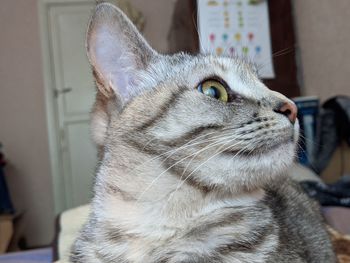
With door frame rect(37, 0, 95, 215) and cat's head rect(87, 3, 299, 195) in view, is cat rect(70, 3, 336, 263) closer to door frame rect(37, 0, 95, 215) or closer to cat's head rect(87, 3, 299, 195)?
cat's head rect(87, 3, 299, 195)

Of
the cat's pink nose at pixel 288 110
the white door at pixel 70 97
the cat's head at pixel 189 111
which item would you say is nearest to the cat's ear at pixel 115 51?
the cat's head at pixel 189 111

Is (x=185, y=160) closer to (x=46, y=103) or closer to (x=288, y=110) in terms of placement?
(x=288, y=110)

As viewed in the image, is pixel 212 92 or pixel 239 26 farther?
pixel 239 26

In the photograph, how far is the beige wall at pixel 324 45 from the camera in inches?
81.7

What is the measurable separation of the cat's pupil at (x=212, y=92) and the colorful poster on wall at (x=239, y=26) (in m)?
1.56

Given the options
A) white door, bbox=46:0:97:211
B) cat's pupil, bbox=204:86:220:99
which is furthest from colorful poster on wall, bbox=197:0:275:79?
white door, bbox=46:0:97:211

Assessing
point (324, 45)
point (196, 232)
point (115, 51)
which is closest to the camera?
point (196, 232)

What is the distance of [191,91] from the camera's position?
32.1 inches

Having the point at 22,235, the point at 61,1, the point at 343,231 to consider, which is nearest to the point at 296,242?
the point at 343,231

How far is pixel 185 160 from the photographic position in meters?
0.76

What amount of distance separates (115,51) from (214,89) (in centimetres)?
22

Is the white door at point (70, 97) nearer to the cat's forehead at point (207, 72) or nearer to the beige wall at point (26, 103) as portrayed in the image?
the beige wall at point (26, 103)

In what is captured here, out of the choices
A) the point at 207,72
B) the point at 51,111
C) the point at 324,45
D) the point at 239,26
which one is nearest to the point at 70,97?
the point at 51,111

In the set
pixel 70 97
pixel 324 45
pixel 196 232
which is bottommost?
pixel 196 232
